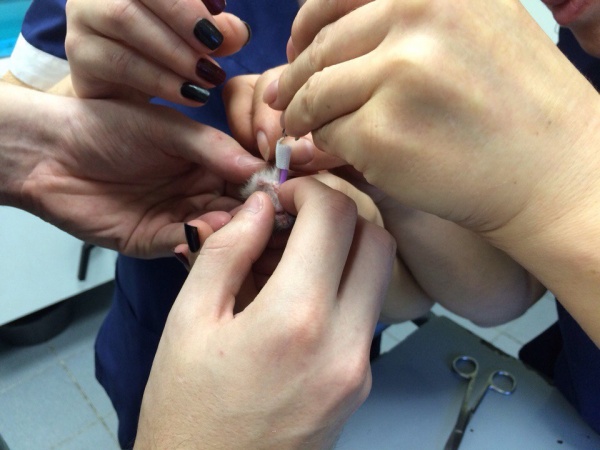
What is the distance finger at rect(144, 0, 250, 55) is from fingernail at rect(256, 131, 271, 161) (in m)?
0.13

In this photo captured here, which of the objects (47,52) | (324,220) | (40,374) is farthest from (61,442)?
(324,220)

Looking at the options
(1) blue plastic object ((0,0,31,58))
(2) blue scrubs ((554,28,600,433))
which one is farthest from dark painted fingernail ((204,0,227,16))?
(1) blue plastic object ((0,0,31,58))

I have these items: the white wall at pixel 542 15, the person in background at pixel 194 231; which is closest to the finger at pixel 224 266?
the person in background at pixel 194 231

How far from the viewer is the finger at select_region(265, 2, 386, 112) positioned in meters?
0.41

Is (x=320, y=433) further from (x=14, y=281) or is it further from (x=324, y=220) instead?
(x=14, y=281)

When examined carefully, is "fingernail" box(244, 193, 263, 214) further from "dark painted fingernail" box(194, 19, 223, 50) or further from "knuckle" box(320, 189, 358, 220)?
"dark painted fingernail" box(194, 19, 223, 50)

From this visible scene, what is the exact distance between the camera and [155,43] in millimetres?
567

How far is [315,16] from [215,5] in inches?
6.1

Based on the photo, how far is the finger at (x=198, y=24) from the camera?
542 mm

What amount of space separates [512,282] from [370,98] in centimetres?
57

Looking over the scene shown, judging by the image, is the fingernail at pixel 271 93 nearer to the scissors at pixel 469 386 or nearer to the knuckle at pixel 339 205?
the knuckle at pixel 339 205

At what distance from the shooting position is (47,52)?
2.89 feet

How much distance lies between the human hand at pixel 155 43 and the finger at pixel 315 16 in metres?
0.11

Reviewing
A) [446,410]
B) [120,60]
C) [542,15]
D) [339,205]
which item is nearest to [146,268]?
[120,60]
